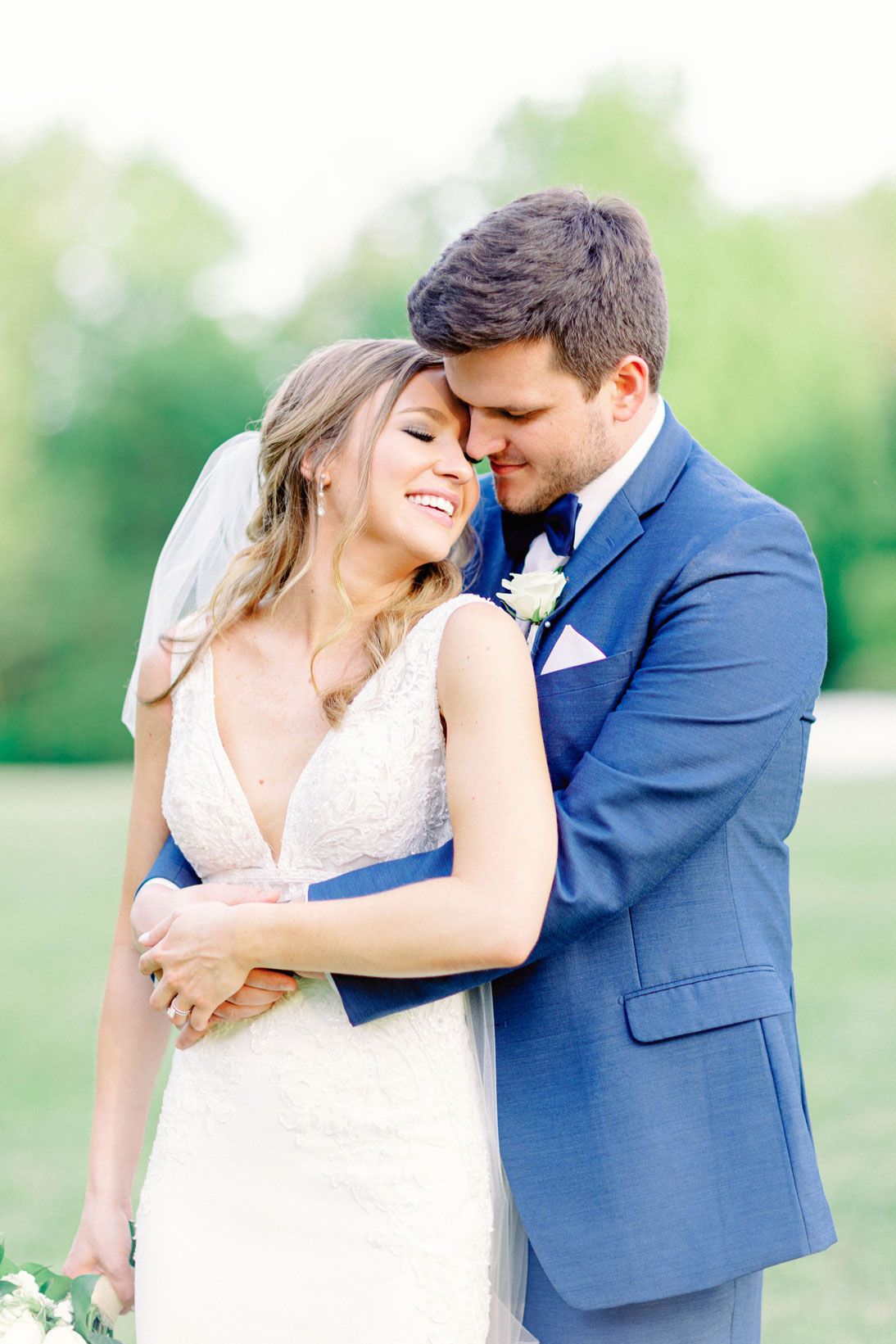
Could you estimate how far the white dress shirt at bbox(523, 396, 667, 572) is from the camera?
245 centimetres

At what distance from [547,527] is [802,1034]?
281 inches

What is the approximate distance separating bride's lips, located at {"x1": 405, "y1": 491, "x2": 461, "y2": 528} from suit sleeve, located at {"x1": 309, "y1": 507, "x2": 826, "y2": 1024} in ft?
1.49

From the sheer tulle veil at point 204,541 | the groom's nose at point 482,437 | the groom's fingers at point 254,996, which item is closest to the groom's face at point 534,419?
the groom's nose at point 482,437

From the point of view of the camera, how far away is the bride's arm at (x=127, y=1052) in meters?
2.39

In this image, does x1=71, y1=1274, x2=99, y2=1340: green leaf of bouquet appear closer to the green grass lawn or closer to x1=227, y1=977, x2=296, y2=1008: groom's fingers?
x1=227, y1=977, x2=296, y2=1008: groom's fingers

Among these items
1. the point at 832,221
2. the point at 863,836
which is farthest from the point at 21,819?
the point at 832,221

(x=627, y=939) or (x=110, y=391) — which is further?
(x=110, y=391)

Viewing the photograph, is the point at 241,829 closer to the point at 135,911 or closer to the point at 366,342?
the point at 135,911

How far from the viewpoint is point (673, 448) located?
8.06 ft

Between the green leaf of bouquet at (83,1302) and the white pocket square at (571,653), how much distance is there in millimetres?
1329

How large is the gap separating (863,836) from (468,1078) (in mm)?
14335

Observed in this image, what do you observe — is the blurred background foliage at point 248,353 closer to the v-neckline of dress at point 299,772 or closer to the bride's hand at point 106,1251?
the bride's hand at point 106,1251

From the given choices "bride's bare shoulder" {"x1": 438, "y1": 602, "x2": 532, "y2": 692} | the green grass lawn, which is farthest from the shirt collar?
the green grass lawn

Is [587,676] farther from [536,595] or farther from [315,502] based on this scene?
[315,502]
